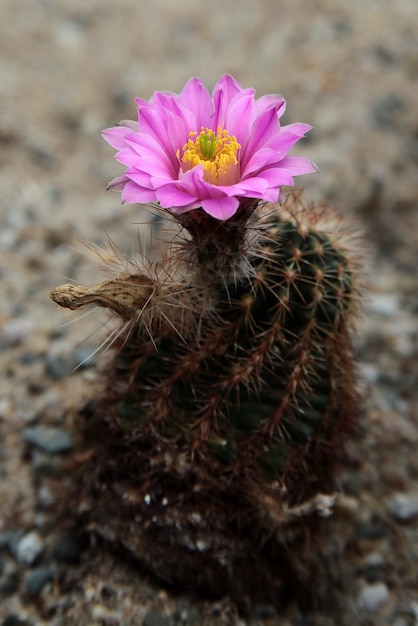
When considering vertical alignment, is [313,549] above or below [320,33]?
below

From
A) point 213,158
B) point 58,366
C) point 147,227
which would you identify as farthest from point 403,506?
point 147,227

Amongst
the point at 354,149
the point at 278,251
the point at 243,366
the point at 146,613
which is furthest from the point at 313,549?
the point at 354,149

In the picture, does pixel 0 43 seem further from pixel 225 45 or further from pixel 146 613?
pixel 146 613

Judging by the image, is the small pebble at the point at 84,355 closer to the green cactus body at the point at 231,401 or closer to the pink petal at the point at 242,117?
the green cactus body at the point at 231,401

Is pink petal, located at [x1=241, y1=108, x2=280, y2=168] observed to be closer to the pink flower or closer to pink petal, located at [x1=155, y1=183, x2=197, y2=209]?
the pink flower

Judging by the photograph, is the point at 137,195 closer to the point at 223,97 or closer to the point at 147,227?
the point at 223,97

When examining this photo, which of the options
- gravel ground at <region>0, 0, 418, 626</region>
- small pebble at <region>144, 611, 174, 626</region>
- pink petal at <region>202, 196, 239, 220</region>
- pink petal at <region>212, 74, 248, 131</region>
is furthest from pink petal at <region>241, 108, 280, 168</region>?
small pebble at <region>144, 611, 174, 626</region>

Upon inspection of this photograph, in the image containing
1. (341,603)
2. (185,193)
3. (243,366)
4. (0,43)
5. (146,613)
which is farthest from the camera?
(0,43)
